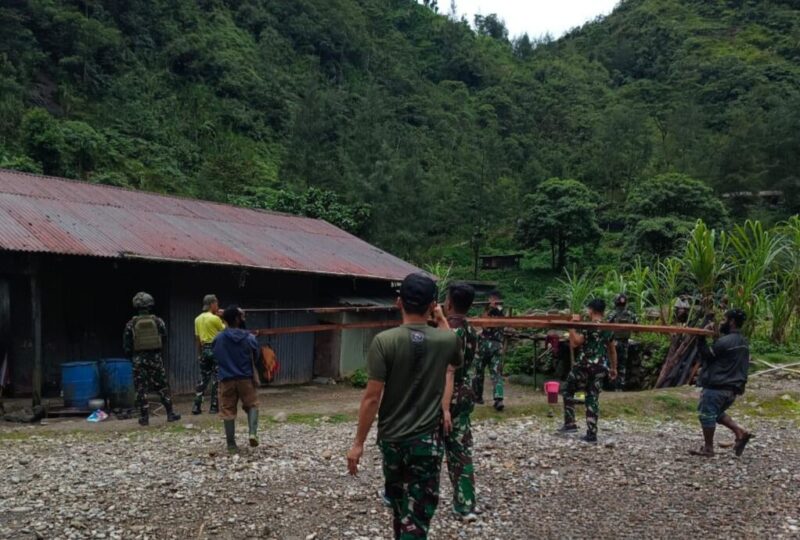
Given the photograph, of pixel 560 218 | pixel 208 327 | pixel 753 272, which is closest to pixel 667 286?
pixel 753 272

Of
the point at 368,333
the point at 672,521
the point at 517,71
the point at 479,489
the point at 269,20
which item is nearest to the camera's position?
the point at 672,521

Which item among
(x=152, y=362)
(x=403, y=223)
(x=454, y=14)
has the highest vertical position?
(x=454, y=14)

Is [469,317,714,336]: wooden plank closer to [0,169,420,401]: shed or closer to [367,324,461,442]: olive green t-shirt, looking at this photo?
[367,324,461,442]: olive green t-shirt

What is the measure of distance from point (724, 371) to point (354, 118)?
147ft

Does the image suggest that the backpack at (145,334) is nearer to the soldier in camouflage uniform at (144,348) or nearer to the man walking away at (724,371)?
the soldier in camouflage uniform at (144,348)

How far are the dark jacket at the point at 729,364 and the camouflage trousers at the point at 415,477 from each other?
4.76 metres

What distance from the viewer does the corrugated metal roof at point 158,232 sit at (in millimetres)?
11047

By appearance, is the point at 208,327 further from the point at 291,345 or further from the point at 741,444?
the point at 741,444

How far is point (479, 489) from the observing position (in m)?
6.06

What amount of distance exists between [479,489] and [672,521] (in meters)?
1.75

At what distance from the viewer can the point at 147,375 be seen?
9.08 metres

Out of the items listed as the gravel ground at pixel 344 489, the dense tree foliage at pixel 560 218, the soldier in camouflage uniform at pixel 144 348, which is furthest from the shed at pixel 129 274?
the dense tree foliage at pixel 560 218

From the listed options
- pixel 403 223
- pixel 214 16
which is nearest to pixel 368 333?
pixel 403 223

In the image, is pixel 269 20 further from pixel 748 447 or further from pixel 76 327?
pixel 748 447
